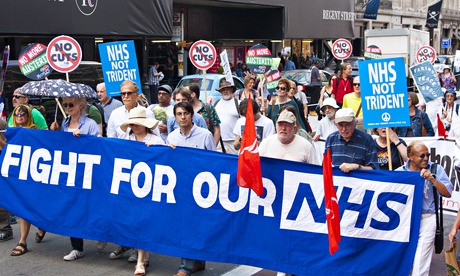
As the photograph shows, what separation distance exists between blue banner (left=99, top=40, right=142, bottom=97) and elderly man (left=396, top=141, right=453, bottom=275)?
16.4 feet

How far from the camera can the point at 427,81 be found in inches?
461

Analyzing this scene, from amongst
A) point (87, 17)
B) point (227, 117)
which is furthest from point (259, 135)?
point (87, 17)

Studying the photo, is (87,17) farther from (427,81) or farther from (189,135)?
(189,135)

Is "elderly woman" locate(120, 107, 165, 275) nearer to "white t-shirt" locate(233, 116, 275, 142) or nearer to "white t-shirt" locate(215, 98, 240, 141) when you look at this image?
"white t-shirt" locate(233, 116, 275, 142)

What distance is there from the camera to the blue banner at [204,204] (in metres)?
6.30

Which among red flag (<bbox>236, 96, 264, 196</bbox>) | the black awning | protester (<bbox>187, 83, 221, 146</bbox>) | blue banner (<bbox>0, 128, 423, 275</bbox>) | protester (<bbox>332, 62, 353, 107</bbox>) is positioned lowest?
blue banner (<bbox>0, 128, 423, 275</bbox>)

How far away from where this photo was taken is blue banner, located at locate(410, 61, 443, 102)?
11633 mm

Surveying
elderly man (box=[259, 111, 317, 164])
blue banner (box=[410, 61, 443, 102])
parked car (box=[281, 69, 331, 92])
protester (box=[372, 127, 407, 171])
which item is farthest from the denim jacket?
parked car (box=[281, 69, 331, 92])

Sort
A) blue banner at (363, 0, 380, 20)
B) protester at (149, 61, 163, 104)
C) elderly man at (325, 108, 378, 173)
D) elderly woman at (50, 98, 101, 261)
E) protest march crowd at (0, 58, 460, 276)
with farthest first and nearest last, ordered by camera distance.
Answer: blue banner at (363, 0, 380, 20) → protester at (149, 61, 163, 104) → elderly woman at (50, 98, 101, 261) → elderly man at (325, 108, 378, 173) → protest march crowd at (0, 58, 460, 276)

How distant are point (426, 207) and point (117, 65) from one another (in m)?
5.46

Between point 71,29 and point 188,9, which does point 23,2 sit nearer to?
point 71,29

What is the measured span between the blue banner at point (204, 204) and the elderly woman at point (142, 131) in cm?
16

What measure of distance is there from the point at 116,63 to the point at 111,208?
340cm

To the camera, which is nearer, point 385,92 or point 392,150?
point 385,92
